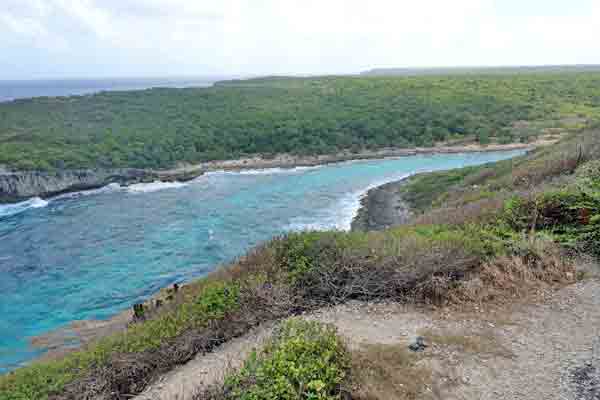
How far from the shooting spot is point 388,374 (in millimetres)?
5062

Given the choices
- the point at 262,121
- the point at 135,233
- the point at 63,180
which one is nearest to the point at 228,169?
the point at 262,121

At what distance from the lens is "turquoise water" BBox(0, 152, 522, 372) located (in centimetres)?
1736

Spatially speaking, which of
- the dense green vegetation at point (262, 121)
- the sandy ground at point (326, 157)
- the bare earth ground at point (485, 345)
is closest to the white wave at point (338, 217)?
the sandy ground at point (326, 157)

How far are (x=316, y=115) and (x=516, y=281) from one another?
4966cm

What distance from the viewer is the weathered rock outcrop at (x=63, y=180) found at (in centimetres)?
3288

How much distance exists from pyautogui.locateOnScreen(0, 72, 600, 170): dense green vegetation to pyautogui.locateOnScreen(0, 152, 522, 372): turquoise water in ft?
22.9

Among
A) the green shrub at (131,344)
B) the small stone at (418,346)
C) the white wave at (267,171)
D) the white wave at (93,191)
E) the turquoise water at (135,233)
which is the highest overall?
the small stone at (418,346)

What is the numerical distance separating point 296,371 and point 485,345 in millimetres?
2690

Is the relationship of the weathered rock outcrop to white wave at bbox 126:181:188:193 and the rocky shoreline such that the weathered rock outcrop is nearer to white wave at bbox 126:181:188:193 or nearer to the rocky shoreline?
white wave at bbox 126:181:188:193

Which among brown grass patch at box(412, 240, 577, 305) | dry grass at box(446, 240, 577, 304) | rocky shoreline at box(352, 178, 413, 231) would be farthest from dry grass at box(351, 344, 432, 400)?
rocky shoreline at box(352, 178, 413, 231)

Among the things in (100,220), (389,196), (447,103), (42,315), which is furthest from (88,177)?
(447,103)

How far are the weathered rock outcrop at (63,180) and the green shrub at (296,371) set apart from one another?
112 ft

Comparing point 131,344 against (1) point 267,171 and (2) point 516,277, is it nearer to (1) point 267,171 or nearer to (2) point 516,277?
(2) point 516,277

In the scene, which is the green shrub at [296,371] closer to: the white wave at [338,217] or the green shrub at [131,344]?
the green shrub at [131,344]
